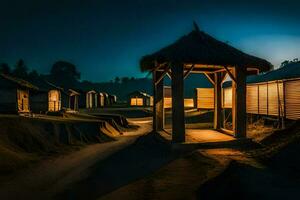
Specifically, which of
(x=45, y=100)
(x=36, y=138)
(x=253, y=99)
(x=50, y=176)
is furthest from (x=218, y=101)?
(x=45, y=100)

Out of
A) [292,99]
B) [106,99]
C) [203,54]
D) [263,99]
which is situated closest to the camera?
[203,54]

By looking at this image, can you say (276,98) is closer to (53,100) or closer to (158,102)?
(158,102)

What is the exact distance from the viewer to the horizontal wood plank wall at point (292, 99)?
17297mm

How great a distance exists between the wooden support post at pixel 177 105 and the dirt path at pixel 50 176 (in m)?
3.30

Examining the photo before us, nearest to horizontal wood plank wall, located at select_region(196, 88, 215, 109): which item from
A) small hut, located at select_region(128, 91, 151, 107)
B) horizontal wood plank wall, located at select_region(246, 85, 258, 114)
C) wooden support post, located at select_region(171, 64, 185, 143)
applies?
horizontal wood plank wall, located at select_region(246, 85, 258, 114)

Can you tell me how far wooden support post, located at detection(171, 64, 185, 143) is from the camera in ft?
43.9

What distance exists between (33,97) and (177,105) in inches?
1090

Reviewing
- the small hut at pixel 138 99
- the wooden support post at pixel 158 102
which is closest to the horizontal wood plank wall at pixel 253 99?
the wooden support post at pixel 158 102

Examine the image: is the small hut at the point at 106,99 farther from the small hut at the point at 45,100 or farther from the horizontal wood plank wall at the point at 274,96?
the horizontal wood plank wall at the point at 274,96

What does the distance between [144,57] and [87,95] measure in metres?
47.3

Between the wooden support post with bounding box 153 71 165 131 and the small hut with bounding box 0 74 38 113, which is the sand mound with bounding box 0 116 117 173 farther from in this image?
the small hut with bounding box 0 74 38 113

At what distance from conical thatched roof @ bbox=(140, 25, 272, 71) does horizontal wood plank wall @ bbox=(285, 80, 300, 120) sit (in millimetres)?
3697

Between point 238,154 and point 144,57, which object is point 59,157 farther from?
point 238,154

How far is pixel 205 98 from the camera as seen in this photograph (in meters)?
37.7
